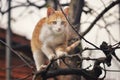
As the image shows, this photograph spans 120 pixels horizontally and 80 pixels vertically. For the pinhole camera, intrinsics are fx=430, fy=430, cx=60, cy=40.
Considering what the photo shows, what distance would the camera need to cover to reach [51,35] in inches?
118

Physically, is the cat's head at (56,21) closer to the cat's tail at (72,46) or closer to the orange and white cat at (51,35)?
the orange and white cat at (51,35)

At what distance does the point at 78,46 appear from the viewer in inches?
119

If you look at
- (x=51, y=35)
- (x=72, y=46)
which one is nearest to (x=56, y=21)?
(x=51, y=35)

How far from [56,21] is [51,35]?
0.36 feet

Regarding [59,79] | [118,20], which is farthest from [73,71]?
[118,20]

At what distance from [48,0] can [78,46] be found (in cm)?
153

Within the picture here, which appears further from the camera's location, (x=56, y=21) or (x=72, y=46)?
(x=56, y=21)

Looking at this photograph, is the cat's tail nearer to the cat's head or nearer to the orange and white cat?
the orange and white cat

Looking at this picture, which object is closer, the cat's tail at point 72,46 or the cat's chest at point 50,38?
the cat's tail at point 72,46

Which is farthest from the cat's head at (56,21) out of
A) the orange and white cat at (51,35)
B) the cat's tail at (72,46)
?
the cat's tail at (72,46)

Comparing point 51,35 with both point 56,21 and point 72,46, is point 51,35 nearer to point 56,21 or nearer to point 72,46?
point 56,21

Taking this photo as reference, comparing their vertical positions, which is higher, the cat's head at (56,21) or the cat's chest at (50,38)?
the cat's head at (56,21)

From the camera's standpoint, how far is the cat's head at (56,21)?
296 centimetres

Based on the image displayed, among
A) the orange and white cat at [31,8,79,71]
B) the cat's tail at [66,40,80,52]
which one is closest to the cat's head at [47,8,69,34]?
the orange and white cat at [31,8,79,71]
